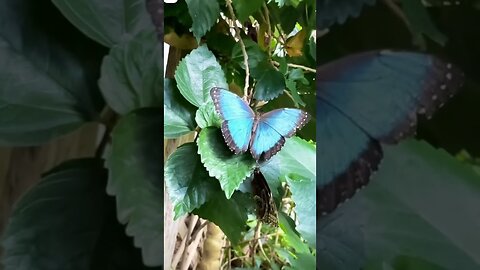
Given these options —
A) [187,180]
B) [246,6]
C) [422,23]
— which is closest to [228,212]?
[187,180]

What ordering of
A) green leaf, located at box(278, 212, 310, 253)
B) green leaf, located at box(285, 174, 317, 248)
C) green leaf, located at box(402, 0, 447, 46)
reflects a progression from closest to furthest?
green leaf, located at box(402, 0, 447, 46) < green leaf, located at box(285, 174, 317, 248) < green leaf, located at box(278, 212, 310, 253)

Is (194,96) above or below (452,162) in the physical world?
below

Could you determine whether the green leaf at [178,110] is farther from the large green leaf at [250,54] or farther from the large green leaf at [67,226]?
the large green leaf at [67,226]

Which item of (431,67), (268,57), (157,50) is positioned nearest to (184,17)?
(268,57)

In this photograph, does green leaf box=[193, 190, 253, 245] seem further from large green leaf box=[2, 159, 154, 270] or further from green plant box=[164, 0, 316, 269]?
large green leaf box=[2, 159, 154, 270]

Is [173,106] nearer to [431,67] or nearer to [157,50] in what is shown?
[157,50]

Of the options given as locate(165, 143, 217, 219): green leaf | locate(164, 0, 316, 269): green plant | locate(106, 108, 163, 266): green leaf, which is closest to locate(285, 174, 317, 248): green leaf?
locate(164, 0, 316, 269): green plant

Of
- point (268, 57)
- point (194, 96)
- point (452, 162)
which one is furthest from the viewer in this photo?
point (268, 57)
